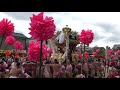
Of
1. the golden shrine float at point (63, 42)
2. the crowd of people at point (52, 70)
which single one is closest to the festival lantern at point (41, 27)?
the crowd of people at point (52, 70)

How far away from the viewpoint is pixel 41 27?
13.6ft

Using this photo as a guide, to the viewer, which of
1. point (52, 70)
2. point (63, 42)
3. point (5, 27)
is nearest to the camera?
point (5, 27)

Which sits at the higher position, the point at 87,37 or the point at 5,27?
the point at 5,27

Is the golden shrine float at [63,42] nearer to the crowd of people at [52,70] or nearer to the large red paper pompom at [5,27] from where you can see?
the crowd of people at [52,70]

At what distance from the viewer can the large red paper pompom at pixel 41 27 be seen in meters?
4.11

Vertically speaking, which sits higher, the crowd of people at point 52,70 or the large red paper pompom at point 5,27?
the large red paper pompom at point 5,27

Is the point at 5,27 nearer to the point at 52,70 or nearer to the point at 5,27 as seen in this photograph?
Result: the point at 5,27

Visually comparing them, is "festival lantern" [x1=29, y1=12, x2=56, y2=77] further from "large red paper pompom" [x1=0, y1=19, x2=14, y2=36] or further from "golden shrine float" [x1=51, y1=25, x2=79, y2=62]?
"golden shrine float" [x1=51, y1=25, x2=79, y2=62]

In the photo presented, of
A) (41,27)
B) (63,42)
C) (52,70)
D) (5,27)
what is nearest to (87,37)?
(52,70)

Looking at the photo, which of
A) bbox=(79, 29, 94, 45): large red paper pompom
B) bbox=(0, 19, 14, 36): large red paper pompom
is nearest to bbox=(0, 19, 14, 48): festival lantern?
A: bbox=(0, 19, 14, 36): large red paper pompom

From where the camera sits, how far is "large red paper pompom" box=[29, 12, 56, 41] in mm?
4109
